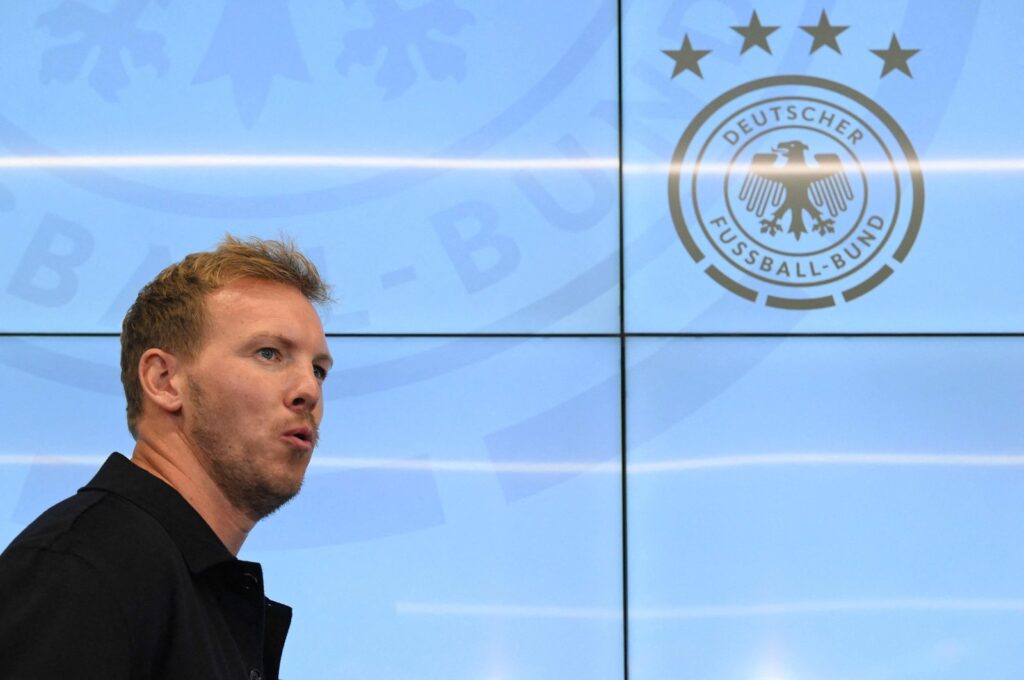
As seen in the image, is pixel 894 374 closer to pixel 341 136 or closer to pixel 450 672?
pixel 450 672

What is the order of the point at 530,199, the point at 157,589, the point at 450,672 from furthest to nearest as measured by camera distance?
the point at 530,199, the point at 450,672, the point at 157,589

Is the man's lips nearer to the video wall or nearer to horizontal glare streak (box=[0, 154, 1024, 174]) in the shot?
the video wall

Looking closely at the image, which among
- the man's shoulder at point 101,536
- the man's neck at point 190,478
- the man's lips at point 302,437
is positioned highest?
the man's lips at point 302,437

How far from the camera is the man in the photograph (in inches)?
48.7

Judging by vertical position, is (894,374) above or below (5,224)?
below

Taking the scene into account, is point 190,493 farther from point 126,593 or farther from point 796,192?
point 796,192

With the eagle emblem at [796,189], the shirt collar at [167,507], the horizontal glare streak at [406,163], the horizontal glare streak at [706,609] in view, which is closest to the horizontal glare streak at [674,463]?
the horizontal glare streak at [706,609]

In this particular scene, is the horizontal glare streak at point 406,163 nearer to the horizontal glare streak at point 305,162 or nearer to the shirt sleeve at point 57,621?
the horizontal glare streak at point 305,162

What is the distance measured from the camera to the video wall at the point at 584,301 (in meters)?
3.34

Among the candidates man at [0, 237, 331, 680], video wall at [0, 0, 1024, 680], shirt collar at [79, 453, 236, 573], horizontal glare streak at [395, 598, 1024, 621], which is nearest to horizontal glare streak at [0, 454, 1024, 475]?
video wall at [0, 0, 1024, 680]

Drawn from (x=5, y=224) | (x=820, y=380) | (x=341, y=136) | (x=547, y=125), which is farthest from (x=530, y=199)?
(x=5, y=224)

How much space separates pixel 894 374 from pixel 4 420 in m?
2.47

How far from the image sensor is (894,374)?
3.45 m

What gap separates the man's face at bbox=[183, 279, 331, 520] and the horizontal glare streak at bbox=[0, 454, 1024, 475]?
1680mm
